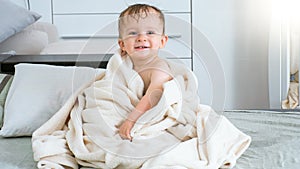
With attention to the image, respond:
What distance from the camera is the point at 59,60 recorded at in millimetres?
2096

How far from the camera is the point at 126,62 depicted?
1.55 metres

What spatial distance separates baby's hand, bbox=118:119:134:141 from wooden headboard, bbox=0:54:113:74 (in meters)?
0.51

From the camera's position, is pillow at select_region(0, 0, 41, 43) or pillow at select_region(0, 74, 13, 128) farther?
pillow at select_region(0, 0, 41, 43)

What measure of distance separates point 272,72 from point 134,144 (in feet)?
6.53

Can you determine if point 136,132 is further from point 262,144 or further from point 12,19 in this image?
point 12,19

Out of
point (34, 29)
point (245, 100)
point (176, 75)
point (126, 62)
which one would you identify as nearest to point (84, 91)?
point (126, 62)

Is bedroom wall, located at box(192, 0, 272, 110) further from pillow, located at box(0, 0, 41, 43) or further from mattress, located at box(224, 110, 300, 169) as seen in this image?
mattress, located at box(224, 110, 300, 169)

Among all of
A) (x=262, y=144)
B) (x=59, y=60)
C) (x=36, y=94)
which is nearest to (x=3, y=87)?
(x=36, y=94)

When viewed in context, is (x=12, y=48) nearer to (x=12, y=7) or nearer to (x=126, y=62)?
(x=12, y=7)

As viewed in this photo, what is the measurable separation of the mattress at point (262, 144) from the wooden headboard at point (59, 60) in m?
0.36

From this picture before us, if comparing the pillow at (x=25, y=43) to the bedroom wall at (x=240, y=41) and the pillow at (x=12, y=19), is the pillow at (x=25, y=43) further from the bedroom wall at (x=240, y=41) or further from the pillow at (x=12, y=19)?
the bedroom wall at (x=240, y=41)

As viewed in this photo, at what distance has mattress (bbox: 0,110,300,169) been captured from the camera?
1460mm

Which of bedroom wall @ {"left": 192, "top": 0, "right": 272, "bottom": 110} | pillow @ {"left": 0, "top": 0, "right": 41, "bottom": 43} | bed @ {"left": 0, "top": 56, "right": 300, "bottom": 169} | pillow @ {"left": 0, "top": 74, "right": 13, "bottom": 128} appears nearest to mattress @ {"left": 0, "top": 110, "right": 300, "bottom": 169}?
bed @ {"left": 0, "top": 56, "right": 300, "bottom": 169}

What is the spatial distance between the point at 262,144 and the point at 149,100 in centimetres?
38
